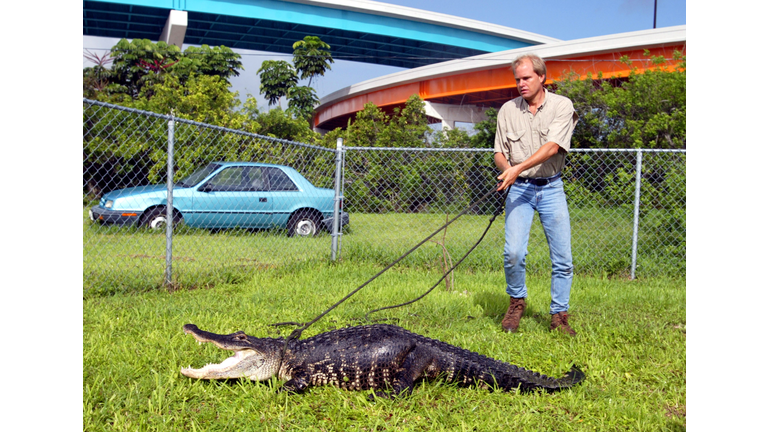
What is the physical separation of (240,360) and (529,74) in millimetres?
2728

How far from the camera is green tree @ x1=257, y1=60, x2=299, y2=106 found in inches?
890

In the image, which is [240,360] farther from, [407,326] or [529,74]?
[529,74]

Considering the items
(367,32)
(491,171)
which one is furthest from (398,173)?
(367,32)

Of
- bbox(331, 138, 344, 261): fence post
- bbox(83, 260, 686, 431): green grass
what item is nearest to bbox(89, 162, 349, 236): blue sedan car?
bbox(331, 138, 344, 261): fence post

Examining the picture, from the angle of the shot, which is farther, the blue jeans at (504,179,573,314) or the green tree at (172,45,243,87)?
the green tree at (172,45,243,87)

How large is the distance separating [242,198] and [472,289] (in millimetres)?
4233

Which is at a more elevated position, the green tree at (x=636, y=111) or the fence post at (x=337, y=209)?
the green tree at (x=636, y=111)

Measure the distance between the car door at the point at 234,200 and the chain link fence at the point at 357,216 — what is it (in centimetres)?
2

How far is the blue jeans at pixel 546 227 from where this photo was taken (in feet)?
11.6

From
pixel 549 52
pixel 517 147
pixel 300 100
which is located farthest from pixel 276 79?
pixel 517 147

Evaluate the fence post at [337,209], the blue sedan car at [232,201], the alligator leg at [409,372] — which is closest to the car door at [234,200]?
the blue sedan car at [232,201]

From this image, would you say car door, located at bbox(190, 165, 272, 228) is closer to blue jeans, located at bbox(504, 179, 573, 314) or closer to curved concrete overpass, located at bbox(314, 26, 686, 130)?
blue jeans, located at bbox(504, 179, 573, 314)

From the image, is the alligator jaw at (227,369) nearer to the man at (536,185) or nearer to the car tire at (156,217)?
the man at (536,185)

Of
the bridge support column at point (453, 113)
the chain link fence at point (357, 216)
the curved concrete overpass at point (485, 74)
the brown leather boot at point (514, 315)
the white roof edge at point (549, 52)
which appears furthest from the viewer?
the bridge support column at point (453, 113)
